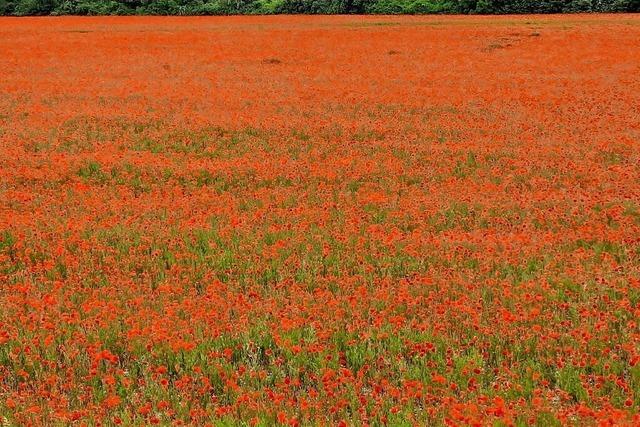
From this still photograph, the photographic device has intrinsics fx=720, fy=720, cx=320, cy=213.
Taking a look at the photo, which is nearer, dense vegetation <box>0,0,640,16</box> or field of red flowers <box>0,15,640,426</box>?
field of red flowers <box>0,15,640,426</box>

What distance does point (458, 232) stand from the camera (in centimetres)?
932

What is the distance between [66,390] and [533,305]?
4.20 meters

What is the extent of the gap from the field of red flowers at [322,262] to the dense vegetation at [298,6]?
143 ft

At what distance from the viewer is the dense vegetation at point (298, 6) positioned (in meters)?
61.3

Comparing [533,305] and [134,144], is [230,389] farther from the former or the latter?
[134,144]

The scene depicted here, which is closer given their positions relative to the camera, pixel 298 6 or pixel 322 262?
pixel 322 262

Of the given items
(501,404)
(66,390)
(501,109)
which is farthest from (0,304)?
(501,109)

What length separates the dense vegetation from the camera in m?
61.3

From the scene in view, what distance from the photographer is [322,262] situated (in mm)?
8234

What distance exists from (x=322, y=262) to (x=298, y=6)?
2476 inches

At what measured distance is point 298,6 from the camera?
2670 inches

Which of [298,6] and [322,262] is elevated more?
Answer: [322,262]

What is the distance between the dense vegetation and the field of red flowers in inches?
1720

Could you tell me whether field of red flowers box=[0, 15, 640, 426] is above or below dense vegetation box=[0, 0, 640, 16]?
above
